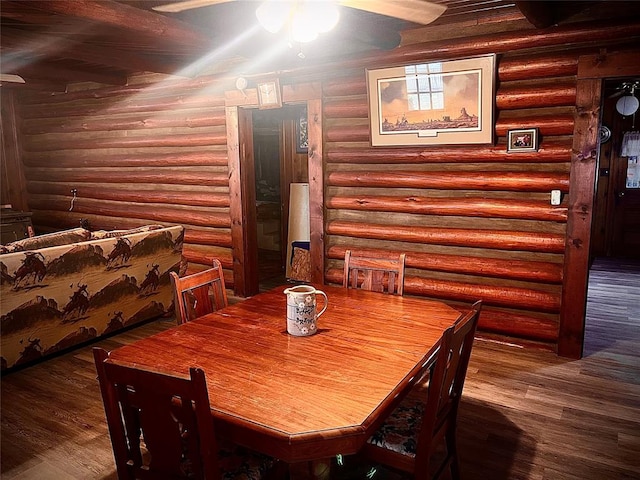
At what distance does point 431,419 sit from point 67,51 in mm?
4469

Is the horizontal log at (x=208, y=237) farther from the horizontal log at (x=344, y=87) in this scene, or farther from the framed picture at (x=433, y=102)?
the framed picture at (x=433, y=102)

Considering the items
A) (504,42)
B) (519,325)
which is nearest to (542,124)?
(504,42)

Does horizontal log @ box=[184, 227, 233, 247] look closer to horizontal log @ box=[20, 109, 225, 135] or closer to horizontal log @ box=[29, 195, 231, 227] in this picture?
horizontal log @ box=[29, 195, 231, 227]

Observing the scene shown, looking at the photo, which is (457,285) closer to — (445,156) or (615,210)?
(445,156)

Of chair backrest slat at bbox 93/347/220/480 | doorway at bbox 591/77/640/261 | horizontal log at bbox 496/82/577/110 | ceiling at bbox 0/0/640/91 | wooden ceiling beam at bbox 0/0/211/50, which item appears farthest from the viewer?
doorway at bbox 591/77/640/261

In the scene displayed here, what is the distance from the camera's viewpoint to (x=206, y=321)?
2.27 m

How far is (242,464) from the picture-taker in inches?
67.9

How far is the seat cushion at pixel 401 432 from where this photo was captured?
1.84 m

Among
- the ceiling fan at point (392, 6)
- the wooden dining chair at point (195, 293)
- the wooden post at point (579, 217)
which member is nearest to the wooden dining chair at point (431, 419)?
the wooden dining chair at point (195, 293)

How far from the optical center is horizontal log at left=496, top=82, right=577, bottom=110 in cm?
361

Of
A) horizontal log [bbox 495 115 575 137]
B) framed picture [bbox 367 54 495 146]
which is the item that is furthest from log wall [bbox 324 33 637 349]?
framed picture [bbox 367 54 495 146]

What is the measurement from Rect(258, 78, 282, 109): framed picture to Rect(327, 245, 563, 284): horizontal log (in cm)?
183

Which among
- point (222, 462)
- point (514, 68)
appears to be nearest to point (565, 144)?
point (514, 68)

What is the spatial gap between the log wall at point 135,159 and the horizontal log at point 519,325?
300 cm
